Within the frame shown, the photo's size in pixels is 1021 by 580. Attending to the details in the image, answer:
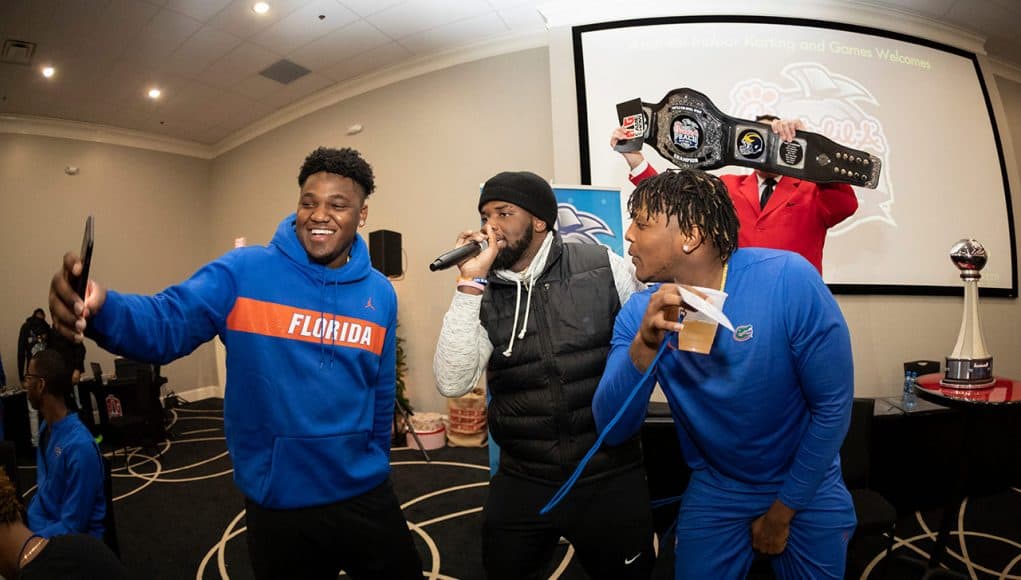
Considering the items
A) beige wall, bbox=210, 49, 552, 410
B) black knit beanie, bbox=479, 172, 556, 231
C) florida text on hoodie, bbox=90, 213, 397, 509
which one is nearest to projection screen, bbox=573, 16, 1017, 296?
beige wall, bbox=210, 49, 552, 410

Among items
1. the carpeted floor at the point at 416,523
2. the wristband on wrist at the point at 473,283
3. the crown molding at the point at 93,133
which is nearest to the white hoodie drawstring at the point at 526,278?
the wristband on wrist at the point at 473,283

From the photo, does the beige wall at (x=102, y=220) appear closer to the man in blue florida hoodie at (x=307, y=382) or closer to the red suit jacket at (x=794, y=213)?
the man in blue florida hoodie at (x=307, y=382)

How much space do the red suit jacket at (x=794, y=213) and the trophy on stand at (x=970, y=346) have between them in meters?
0.46

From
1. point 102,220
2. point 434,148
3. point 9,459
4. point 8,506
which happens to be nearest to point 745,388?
point 8,506

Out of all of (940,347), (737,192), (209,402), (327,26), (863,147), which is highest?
(327,26)

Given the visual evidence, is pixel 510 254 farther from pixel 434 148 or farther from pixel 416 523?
pixel 434 148

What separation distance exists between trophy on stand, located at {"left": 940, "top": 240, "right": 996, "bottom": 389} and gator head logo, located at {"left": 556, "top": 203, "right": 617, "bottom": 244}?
1529mm

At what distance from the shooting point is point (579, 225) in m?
2.56

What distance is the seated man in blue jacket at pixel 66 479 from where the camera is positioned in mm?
1731

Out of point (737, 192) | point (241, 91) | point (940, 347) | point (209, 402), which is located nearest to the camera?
point (737, 192)

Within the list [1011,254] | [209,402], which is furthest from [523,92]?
[209,402]

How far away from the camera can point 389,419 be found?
4.62 ft

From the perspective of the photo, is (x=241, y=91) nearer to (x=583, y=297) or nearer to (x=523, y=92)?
(x=523, y=92)

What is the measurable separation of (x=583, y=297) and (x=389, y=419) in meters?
0.70
